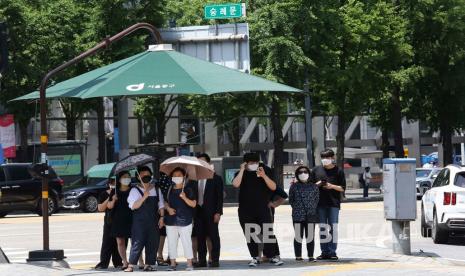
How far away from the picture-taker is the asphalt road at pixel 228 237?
20.7m

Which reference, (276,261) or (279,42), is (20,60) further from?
(276,261)

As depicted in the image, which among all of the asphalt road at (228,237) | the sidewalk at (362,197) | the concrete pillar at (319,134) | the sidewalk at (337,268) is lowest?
the sidewalk at (362,197)

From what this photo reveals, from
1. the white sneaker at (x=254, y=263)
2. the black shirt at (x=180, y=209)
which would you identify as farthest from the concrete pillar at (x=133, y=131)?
the black shirt at (x=180, y=209)

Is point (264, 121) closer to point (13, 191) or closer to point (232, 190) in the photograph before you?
point (232, 190)

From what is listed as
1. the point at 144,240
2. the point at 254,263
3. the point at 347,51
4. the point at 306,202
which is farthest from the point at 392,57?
the point at 144,240

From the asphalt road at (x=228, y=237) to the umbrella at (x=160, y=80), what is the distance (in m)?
3.12

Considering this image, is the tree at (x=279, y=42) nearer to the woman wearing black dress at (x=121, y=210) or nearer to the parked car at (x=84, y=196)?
the parked car at (x=84, y=196)

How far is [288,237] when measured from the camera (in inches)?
986

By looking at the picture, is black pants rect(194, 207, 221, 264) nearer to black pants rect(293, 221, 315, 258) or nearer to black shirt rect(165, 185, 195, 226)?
black shirt rect(165, 185, 195, 226)

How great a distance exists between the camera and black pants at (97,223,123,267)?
17328 mm

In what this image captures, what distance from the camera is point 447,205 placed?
2275 cm

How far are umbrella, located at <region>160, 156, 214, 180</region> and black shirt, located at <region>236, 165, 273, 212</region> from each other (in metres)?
0.58

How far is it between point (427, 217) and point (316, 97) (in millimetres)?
28592

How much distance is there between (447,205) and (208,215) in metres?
7.42
